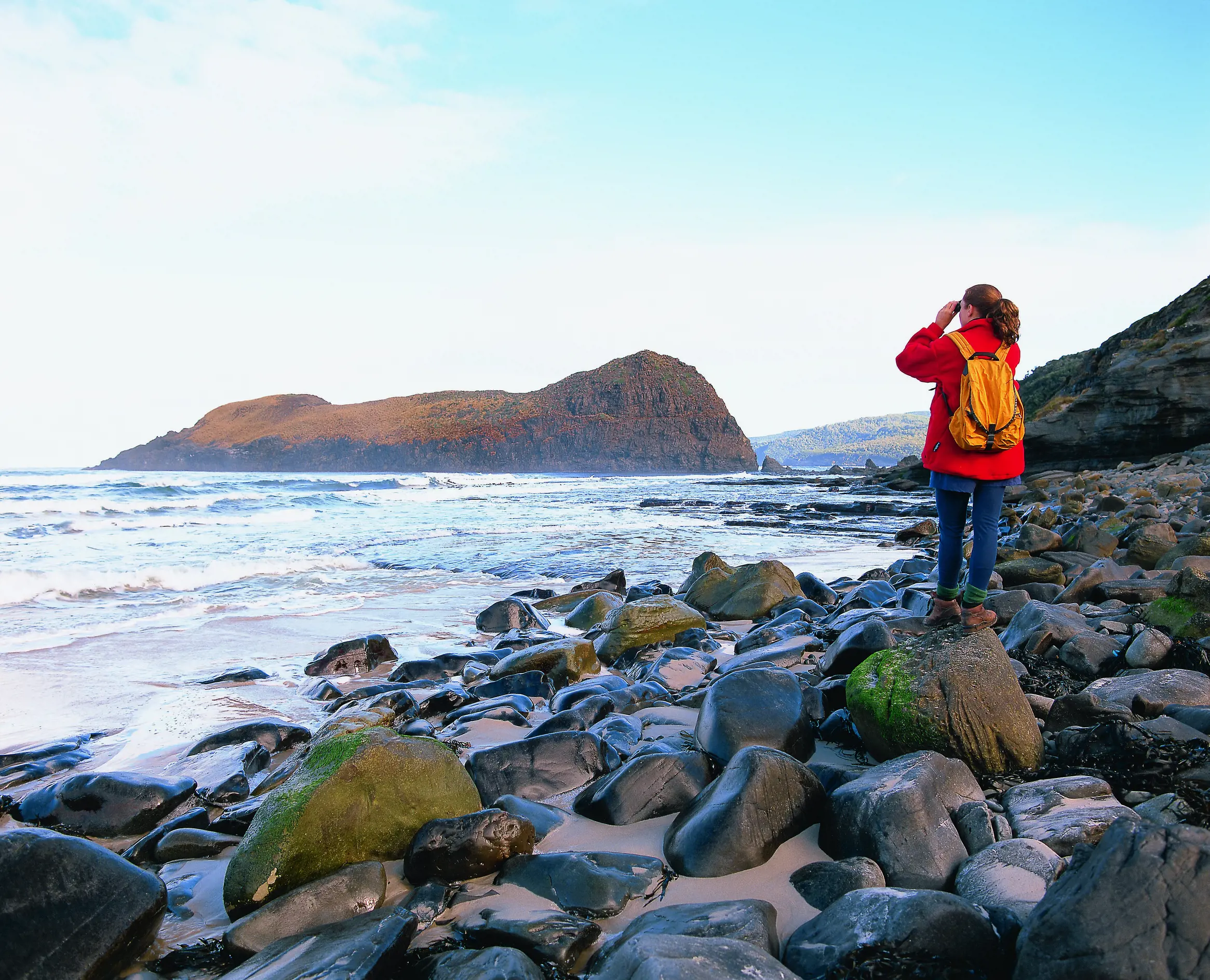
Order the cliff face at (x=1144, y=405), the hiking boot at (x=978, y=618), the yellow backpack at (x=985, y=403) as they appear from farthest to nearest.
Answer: the cliff face at (x=1144, y=405), the hiking boot at (x=978, y=618), the yellow backpack at (x=985, y=403)

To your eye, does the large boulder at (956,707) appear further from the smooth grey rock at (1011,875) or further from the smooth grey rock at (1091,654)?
the smooth grey rock at (1091,654)

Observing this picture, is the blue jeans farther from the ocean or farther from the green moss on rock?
the ocean

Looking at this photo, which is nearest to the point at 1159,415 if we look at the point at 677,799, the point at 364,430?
the point at 677,799

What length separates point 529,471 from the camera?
9644 centimetres

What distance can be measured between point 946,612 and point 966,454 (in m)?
0.89

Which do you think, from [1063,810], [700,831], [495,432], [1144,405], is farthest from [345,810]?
[495,432]

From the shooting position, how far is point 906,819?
2.30m

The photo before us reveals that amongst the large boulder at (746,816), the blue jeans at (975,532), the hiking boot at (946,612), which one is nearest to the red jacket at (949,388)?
the blue jeans at (975,532)

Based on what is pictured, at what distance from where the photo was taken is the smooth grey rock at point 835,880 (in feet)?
7.18

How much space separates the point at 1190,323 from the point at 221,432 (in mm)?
119705

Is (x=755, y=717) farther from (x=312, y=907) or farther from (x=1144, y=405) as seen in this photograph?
(x=1144, y=405)

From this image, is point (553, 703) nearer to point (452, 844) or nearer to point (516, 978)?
point (452, 844)

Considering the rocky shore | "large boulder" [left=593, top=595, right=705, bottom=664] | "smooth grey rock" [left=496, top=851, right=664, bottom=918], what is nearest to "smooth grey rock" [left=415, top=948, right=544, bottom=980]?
the rocky shore

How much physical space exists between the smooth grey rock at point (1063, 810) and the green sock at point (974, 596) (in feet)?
3.60
